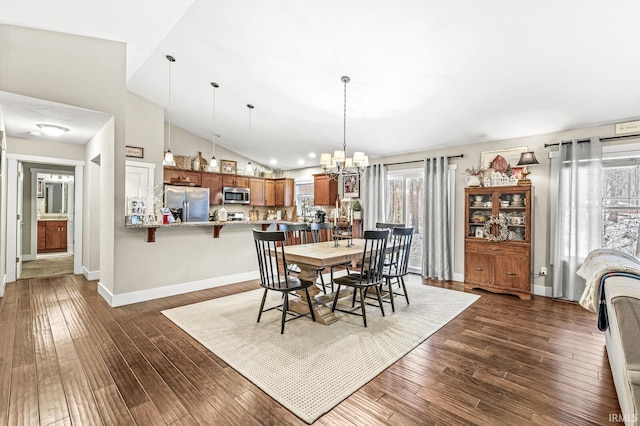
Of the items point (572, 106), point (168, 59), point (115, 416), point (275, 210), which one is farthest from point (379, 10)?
point (275, 210)

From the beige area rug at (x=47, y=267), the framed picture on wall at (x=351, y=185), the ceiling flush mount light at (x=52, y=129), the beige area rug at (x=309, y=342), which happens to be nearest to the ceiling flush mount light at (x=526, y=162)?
the beige area rug at (x=309, y=342)

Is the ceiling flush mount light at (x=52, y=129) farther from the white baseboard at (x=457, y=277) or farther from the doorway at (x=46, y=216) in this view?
the white baseboard at (x=457, y=277)

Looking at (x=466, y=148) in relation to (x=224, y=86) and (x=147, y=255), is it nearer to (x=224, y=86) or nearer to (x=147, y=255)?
(x=224, y=86)

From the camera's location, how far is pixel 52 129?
13.8ft

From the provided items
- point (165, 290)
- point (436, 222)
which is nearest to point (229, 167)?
point (165, 290)

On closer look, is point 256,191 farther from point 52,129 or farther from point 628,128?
point 628,128

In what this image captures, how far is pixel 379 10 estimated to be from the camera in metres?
2.69

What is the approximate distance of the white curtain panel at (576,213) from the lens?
13.1 ft

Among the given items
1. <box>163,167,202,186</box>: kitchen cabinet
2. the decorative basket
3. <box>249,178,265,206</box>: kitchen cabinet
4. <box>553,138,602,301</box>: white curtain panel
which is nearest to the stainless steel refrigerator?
<box>163,167,202,186</box>: kitchen cabinet

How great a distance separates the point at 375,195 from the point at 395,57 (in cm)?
332

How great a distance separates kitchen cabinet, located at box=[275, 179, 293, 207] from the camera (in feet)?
26.8

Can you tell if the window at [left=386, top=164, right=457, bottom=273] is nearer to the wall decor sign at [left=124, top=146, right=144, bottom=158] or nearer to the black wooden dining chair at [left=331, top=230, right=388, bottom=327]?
the black wooden dining chair at [left=331, top=230, right=388, bottom=327]

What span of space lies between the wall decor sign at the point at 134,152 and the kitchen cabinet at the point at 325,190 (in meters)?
3.67

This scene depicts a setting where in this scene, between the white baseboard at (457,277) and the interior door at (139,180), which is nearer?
the white baseboard at (457,277)
